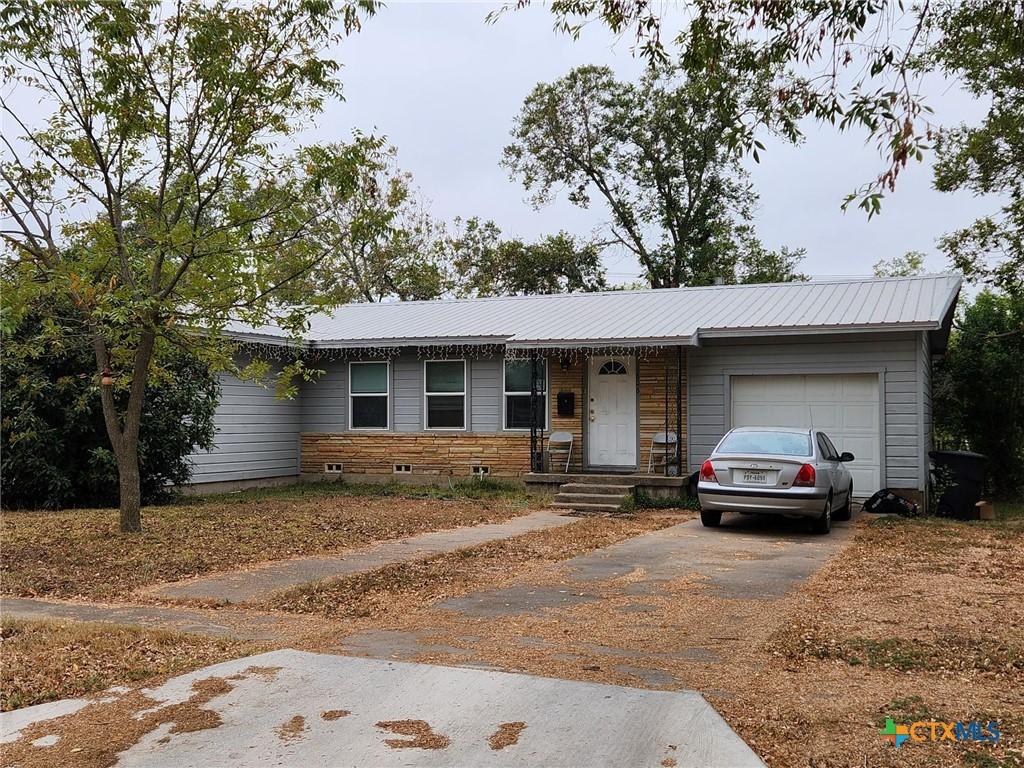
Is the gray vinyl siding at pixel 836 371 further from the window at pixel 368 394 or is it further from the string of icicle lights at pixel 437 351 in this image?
the window at pixel 368 394

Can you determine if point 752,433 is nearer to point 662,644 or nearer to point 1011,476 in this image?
point 662,644

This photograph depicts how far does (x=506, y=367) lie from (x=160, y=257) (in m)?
9.36

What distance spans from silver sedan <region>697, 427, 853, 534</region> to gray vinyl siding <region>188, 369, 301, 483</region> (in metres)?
9.21

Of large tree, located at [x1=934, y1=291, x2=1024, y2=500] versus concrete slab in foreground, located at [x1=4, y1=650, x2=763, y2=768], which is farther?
large tree, located at [x1=934, y1=291, x2=1024, y2=500]

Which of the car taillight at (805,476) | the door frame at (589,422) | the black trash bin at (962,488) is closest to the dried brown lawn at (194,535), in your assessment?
the door frame at (589,422)

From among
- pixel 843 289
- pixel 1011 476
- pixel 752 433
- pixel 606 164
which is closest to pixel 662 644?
pixel 752 433

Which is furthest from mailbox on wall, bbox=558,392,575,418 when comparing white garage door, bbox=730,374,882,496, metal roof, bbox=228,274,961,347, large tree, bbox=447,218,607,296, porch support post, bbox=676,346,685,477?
large tree, bbox=447,218,607,296

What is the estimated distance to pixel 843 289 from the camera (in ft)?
59.9

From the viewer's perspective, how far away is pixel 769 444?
1235cm

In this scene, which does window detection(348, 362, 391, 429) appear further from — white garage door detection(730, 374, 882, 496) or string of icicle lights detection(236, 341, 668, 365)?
white garage door detection(730, 374, 882, 496)

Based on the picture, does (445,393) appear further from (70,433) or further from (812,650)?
(812,650)

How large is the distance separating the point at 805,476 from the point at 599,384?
21.0 feet

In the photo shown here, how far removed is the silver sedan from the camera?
11.8m

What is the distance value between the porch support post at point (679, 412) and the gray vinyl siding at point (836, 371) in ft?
0.67
